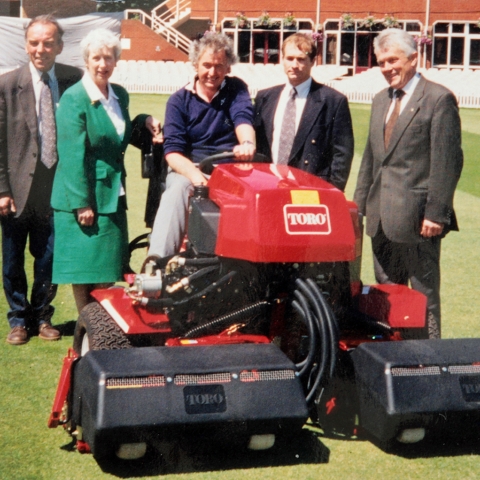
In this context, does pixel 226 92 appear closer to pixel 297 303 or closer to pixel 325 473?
pixel 297 303

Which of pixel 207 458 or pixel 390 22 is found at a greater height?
pixel 390 22

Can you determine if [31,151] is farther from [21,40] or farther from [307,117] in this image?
[21,40]

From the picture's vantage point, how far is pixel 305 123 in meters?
5.74

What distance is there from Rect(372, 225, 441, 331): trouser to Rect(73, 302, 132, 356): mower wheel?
1.80 m

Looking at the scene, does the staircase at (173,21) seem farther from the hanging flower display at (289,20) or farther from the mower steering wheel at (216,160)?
the mower steering wheel at (216,160)

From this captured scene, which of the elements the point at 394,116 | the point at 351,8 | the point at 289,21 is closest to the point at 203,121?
the point at 394,116

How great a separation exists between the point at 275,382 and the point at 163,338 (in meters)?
0.91

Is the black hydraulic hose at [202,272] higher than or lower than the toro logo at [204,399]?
higher

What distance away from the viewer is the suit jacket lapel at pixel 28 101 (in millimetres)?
5926

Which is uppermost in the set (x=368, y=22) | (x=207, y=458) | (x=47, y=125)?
(x=47, y=125)

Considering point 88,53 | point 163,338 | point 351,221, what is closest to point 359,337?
point 351,221

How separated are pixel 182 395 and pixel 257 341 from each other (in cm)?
A: 71

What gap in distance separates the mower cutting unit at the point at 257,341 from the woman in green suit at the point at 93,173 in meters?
0.51

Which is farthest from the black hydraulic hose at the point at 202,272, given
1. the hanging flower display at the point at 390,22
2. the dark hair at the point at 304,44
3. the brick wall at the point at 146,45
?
the hanging flower display at the point at 390,22
